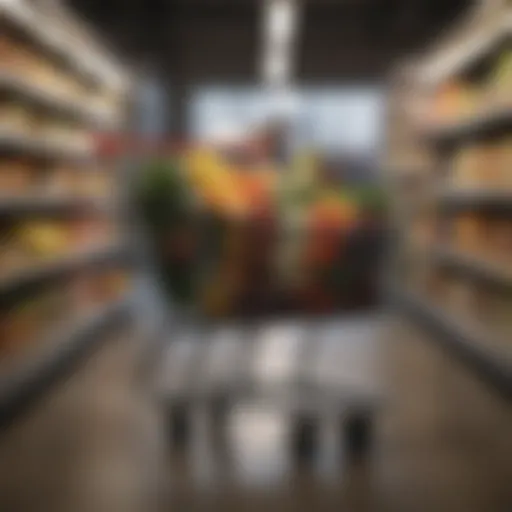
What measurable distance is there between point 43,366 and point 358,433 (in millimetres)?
937

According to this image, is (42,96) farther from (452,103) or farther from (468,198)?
(468,198)

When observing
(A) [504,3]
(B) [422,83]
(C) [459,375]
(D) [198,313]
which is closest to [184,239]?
(D) [198,313]

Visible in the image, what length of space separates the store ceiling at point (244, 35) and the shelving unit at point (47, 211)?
112 mm

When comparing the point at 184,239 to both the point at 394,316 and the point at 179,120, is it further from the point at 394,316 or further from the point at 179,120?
the point at 394,316

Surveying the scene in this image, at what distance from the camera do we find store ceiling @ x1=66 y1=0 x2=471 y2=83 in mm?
1829

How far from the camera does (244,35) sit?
6.26ft

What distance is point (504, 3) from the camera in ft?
9.29

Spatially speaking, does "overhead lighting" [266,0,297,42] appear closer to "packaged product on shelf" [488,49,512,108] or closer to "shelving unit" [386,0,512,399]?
"shelving unit" [386,0,512,399]

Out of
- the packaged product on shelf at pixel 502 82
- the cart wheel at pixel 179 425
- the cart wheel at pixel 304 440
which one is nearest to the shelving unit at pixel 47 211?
the cart wheel at pixel 179 425

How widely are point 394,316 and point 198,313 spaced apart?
15.6 inches

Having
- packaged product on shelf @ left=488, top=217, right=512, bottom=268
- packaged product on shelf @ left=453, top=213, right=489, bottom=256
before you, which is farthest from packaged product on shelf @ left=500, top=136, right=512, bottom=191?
packaged product on shelf @ left=453, top=213, right=489, bottom=256

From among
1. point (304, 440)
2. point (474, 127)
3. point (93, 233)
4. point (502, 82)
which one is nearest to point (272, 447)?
point (304, 440)

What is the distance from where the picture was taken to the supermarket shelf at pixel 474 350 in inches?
123

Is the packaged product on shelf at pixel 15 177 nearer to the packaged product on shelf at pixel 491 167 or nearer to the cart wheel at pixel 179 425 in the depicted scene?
the cart wheel at pixel 179 425
